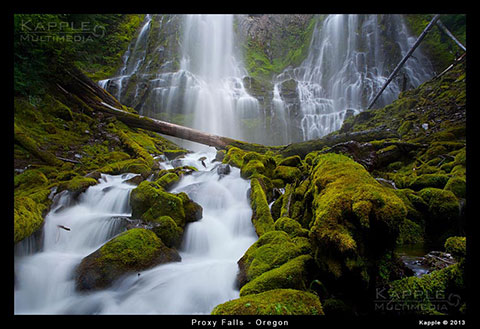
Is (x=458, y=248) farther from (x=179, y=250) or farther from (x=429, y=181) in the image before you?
(x=179, y=250)

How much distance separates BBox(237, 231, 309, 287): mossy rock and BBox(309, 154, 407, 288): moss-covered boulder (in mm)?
492

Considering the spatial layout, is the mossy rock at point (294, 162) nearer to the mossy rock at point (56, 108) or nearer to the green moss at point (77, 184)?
the green moss at point (77, 184)

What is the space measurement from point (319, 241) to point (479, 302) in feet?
6.63

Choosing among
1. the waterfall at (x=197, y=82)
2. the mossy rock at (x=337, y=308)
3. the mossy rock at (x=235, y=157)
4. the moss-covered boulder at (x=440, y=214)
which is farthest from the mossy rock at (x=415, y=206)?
the waterfall at (x=197, y=82)

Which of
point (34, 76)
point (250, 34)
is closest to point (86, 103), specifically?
point (34, 76)

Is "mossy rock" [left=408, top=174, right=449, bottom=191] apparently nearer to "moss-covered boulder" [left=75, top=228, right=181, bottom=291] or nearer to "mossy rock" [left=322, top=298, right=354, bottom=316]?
"mossy rock" [left=322, top=298, right=354, bottom=316]

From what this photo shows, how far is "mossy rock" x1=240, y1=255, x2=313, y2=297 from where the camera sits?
2277 millimetres

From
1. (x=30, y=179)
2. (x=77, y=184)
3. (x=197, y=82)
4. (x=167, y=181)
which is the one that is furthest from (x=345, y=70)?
(x=30, y=179)

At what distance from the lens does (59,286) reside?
2854 millimetres

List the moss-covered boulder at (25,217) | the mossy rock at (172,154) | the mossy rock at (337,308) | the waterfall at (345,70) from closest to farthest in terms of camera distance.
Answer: the mossy rock at (337,308), the moss-covered boulder at (25,217), the mossy rock at (172,154), the waterfall at (345,70)

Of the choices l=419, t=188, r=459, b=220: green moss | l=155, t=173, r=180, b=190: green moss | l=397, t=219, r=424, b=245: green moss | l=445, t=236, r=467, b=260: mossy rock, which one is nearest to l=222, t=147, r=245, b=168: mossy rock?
l=155, t=173, r=180, b=190: green moss

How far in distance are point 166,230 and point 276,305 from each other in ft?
8.73

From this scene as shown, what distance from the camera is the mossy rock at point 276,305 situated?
185 centimetres

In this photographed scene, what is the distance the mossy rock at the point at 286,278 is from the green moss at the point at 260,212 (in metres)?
1.50
